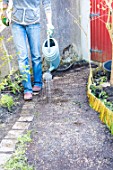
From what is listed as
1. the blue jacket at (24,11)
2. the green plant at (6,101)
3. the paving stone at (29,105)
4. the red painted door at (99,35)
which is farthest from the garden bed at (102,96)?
the blue jacket at (24,11)

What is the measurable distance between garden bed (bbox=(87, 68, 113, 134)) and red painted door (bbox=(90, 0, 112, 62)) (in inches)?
31.1

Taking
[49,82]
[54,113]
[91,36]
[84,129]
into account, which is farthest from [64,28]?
[84,129]

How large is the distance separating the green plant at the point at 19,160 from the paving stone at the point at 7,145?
58 millimetres

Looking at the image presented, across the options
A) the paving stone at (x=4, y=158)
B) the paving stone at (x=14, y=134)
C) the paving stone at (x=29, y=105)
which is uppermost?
the paving stone at (x=29, y=105)

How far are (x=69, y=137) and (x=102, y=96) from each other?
854 millimetres

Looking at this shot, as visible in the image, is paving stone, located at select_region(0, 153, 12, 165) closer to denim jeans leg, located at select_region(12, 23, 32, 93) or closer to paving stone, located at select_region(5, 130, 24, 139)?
paving stone, located at select_region(5, 130, 24, 139)

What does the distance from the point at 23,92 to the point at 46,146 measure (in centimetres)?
134

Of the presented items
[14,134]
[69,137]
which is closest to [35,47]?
[14,134]

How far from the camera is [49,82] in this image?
450 cm

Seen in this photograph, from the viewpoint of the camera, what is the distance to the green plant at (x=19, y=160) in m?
2.70

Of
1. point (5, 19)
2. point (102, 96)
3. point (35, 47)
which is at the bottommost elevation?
point (102, 96)

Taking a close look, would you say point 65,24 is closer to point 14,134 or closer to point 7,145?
point 14,134

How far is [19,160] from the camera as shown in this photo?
110 inches

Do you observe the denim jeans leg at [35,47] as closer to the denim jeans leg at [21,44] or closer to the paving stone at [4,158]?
the denim jeans leg at [21,44]
